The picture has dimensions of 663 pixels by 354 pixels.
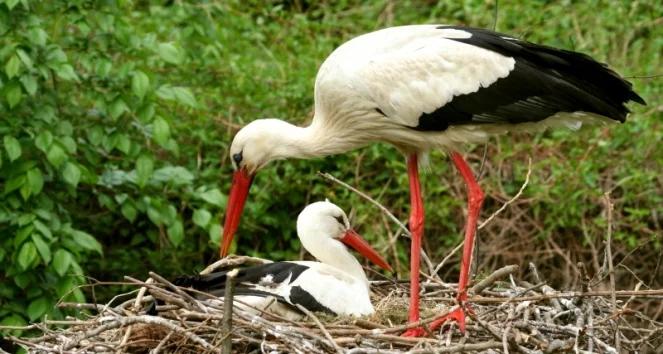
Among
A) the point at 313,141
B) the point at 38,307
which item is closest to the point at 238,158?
the point at 313,141

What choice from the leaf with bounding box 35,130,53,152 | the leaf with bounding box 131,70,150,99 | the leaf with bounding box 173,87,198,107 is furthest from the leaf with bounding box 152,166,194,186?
the leaf with bounding box 35,130,53,152

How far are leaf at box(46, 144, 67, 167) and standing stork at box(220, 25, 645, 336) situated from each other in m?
1.87

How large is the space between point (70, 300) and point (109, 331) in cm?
184

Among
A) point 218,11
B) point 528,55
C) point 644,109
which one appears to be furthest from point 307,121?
point 528,55

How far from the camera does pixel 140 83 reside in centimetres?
827

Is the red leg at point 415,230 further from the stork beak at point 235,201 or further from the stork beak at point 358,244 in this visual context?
the stork beak at point 235,201

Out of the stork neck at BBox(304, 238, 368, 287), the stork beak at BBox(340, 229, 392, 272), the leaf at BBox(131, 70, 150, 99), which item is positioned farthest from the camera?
the leaf at BBox(131, 70, 150, 99)

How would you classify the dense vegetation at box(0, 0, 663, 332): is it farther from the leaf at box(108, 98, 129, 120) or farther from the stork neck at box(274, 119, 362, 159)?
the stork neck at box(274, 119, 362, 159)

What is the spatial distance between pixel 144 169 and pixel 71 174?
18.5 inches

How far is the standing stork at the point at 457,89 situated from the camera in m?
6.71

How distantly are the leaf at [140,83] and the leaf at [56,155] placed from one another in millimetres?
532

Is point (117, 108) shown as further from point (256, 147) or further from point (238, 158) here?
point (256, 147)

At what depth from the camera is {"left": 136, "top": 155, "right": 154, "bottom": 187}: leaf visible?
8547 mm

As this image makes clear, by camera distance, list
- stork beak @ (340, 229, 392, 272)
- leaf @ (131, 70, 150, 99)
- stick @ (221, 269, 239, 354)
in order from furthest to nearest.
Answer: leaf @ (131, 70, 150, 99) → stork beak @ (340, 229, 392, 272) → stick @ (221, 269, 239, 354)
